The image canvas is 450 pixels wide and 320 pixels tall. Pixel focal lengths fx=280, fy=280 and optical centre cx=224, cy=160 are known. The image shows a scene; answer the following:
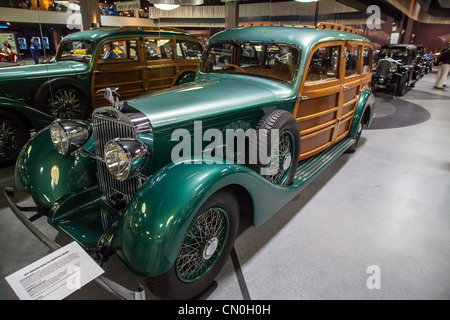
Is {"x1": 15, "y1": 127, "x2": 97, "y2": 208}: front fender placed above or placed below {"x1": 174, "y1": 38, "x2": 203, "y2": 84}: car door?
below

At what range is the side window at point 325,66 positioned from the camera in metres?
3.32

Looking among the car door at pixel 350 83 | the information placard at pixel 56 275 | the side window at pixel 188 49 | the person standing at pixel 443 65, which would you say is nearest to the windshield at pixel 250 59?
the car door at pixel 350 83

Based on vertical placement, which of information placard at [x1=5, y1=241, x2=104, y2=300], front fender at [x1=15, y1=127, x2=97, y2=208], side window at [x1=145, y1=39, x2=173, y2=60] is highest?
side window at [x1=145, y1=39, x2=173, y2=60]

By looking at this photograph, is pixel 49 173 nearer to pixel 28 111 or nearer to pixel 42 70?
pixel 28 111

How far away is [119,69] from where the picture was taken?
4988 mm

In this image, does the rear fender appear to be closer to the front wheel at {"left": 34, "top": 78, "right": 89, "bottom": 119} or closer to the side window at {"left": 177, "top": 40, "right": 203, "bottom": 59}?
the side window at {"left": 177, "top": 40, "right": 203, "bottom": 59}

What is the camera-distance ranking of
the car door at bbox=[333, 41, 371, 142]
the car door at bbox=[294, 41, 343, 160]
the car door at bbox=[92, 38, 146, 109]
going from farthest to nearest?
the car door at bbox=[92, 38, 146, 109] < the car door at bbox=[333, 41, 371, 142] < the car door at bbox=[294, 41, 343, 160]

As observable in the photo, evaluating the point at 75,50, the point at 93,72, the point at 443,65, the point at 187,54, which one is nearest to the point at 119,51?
the point at 93,72

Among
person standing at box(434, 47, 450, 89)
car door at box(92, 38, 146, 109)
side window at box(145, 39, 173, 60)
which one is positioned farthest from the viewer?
person standing at box(434, 47, 450, 89)

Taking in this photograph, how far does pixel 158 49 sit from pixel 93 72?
1.46 m

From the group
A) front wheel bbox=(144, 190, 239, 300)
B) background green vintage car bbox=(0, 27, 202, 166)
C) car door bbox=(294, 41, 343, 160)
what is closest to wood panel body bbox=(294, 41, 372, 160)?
car door bbox=(294, 41, 343, 160)

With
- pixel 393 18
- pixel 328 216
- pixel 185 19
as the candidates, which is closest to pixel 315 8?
pixel 185 19

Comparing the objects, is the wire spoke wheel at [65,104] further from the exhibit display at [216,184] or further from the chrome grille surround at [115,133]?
the chrome grille surround at [115,133]

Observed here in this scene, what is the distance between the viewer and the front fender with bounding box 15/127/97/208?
6.89ft
